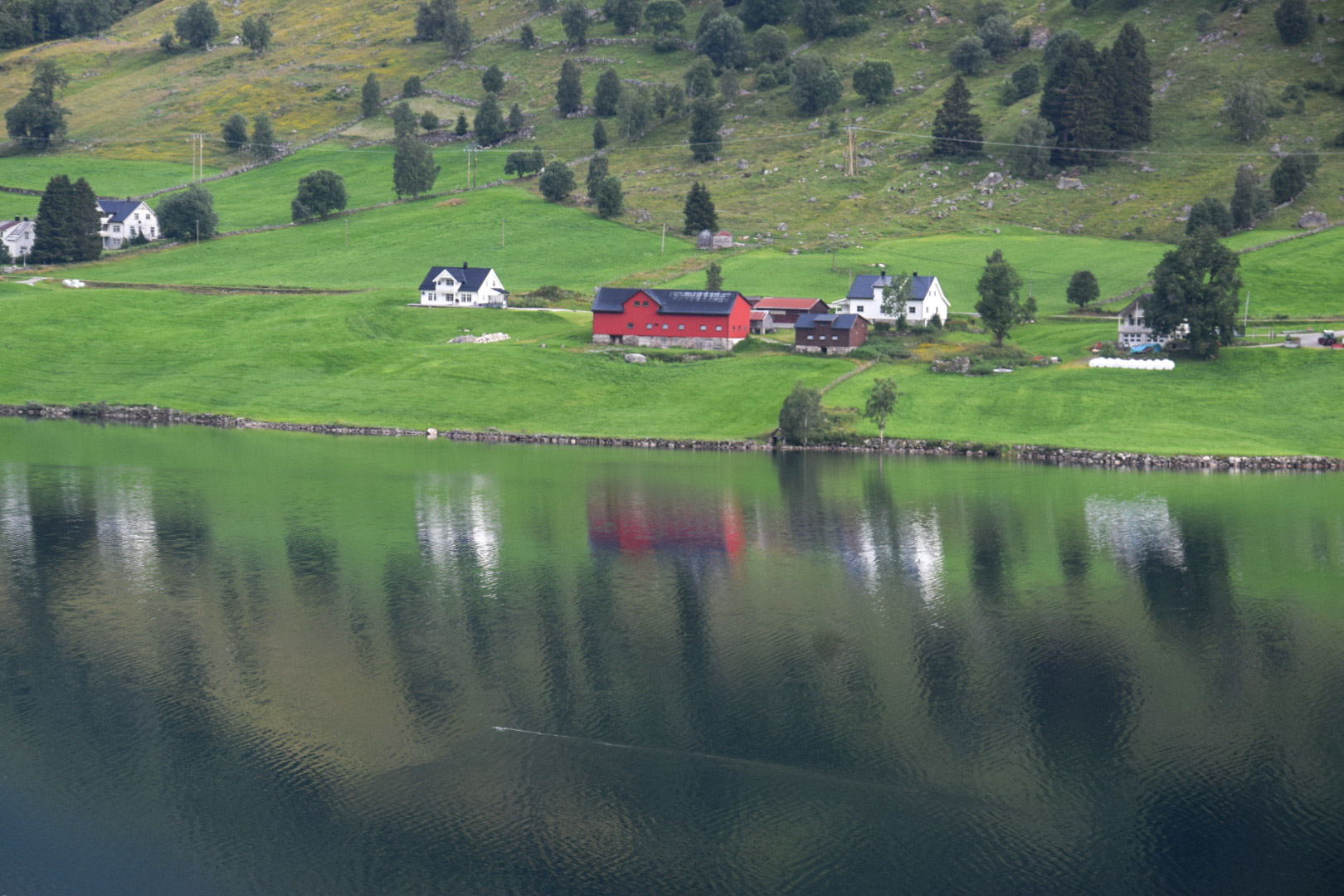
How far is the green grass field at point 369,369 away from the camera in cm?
10838

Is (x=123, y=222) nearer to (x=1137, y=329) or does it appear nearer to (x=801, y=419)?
(x=801, y=419)

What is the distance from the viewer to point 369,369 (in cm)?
11862

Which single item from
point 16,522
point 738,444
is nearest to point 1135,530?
point 738,444

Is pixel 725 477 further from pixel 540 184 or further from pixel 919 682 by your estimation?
pixel 540 184

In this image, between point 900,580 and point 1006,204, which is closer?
point 900,580

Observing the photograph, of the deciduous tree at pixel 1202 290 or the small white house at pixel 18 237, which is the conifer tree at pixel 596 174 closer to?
the small white house at pixel 18 237

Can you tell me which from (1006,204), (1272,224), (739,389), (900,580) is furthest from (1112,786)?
(1006,204)

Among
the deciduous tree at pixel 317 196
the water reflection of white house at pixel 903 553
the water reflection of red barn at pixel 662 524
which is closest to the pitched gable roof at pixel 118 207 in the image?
the deciduous tree at pixel 317 196

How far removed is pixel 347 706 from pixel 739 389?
Answer: 7432 centimetres

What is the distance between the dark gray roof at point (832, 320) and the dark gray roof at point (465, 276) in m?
38.7

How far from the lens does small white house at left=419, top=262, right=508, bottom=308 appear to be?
139875 mm

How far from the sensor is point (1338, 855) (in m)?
32.4

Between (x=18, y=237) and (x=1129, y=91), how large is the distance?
156 meters

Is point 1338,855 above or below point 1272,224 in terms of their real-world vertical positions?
below
